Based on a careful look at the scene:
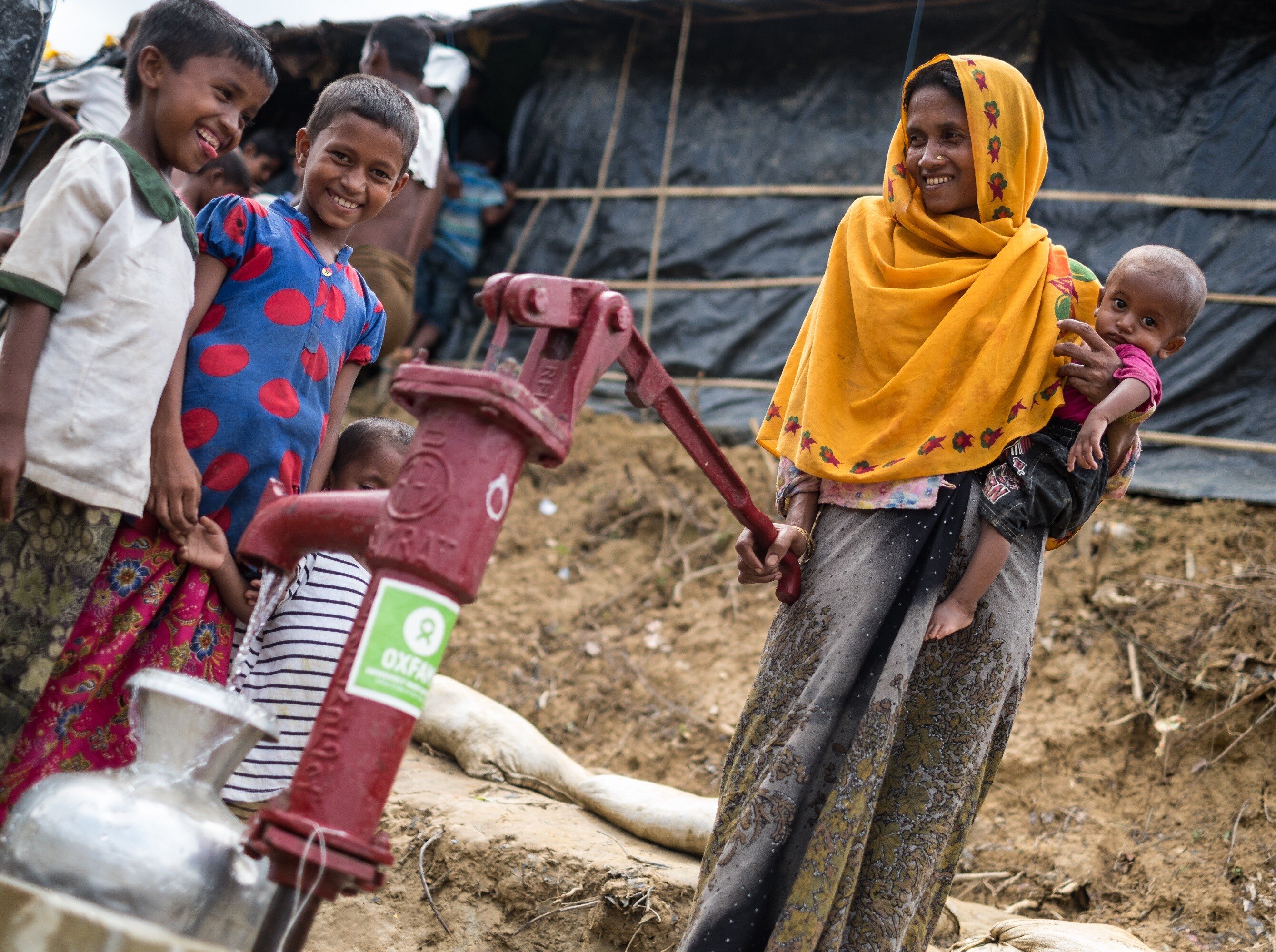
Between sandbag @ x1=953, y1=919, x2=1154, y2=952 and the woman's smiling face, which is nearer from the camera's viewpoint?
the woman's smiling face

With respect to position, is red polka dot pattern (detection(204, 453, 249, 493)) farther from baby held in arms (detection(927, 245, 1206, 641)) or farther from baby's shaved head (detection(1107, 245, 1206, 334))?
baby's shaved head (detection(1107, 245, 1206, 334))

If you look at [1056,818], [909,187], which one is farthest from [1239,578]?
[909,187]

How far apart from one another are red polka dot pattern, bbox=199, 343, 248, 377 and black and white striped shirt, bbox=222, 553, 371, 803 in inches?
16.1

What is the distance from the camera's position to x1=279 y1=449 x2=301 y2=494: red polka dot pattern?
1.94 m

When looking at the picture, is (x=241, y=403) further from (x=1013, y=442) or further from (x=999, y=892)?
(x=999, y=892)

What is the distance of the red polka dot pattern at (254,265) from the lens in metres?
1.95

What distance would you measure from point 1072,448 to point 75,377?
171 cm

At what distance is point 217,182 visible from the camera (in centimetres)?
405

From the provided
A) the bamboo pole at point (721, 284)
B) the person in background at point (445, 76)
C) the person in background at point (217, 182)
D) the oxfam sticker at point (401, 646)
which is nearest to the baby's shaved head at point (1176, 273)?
the oxfam sticker at point (401, 646)

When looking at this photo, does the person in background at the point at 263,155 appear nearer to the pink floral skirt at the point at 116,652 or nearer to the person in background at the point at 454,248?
the person in background at the point at 454,248

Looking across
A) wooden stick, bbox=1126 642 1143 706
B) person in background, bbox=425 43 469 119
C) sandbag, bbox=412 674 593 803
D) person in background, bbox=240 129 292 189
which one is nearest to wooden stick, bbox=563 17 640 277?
person in background, bbox=425 43 469 119

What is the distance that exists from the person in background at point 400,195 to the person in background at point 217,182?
610mm

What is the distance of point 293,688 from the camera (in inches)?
78.2

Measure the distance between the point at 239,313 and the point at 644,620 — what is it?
3.26 meters
